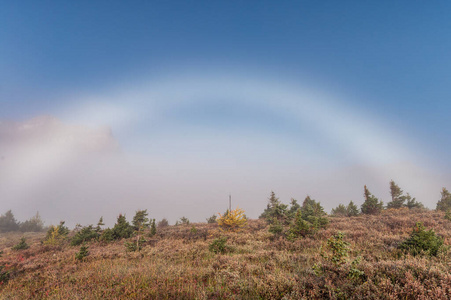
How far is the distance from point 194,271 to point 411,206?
38.9 metres

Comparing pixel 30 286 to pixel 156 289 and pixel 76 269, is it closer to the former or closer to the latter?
pixel 76 269

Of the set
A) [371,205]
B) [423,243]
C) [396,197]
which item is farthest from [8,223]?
[396,197]

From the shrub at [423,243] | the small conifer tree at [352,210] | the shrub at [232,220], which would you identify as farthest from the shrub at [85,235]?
the small conifer tree at [352,210]

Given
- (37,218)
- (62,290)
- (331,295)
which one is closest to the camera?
(331,295)

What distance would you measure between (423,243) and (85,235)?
26.0 m

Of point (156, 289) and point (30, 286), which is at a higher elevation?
point (156, 289)

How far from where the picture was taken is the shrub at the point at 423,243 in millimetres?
7207

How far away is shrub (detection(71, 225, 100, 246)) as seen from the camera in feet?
61.6

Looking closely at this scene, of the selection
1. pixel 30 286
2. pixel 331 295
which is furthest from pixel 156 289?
pixel 30 286

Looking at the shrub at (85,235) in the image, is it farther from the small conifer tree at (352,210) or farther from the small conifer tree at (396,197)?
the small conifer tree at (396,197)

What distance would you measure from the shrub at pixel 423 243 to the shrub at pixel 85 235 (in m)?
25.1

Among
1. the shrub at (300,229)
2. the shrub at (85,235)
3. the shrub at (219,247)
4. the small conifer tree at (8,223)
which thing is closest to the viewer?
the shrub at (219,247)

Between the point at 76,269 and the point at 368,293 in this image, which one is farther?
the point at 76,269

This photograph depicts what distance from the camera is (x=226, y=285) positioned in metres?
6.06
